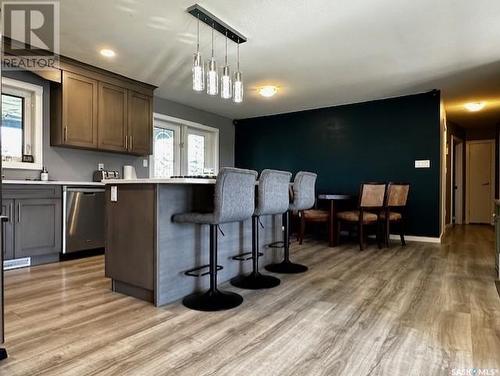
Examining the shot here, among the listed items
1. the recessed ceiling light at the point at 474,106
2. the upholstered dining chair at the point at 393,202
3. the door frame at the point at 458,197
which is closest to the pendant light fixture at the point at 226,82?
the upholstered dining chair at the point at 393,202

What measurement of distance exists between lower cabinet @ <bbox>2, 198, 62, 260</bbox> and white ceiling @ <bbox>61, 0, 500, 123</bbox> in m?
1.70

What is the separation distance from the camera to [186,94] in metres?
5.09

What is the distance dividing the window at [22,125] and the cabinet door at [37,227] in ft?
1.92

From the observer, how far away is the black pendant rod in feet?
8.50

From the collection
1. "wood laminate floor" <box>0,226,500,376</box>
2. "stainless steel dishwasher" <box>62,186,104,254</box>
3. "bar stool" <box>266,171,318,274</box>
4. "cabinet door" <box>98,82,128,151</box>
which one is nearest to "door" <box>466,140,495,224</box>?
"wood laminate floor" <box>0,226,500,376</box>

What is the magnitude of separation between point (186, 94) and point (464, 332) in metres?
4.60

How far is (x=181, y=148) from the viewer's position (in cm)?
573

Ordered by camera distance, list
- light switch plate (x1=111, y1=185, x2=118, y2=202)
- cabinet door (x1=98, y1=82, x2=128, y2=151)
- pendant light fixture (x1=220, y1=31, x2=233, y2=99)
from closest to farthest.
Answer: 1. light switch plate (x1=111, y1=185, x2=118, y2=202)
2. pendant light fixture (x1=220, y1=31, x2=233, y2=99)
3. cabinet door (x1=98, y1=82, x2=128, y2=151)

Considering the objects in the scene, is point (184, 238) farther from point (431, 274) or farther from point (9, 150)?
point (9, 150)

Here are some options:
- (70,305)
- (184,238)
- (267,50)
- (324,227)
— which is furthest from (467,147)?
(70,305)

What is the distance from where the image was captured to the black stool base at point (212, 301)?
218 centimetres

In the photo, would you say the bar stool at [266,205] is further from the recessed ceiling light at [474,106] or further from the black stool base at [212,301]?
the recessed ceiling light at [474,106]

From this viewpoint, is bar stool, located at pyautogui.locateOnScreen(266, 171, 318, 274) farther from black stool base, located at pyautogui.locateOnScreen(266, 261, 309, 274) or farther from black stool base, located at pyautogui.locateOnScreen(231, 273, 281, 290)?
black stool base, located at pyautogui.locateOnScreen(231, 273, 281, 290)

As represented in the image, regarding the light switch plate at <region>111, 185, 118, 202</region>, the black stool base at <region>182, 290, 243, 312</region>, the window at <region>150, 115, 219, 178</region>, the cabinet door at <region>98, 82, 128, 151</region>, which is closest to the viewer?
the black stool base at <region>182, 290, 243, 312</region>
